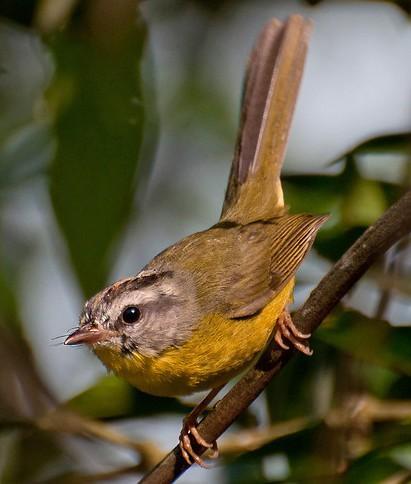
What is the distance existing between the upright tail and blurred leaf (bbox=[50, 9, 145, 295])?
1.16m

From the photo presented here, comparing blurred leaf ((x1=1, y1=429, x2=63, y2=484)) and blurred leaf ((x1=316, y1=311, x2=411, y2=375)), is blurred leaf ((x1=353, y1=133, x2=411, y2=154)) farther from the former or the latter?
blurred leaf ((x1=1, y1=429, x2=63, y2=484))

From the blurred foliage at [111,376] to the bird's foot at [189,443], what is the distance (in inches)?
3.1

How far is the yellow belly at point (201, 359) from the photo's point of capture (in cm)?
316

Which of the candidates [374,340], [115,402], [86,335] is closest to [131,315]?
[86,335]

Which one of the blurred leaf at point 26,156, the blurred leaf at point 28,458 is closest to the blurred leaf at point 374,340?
the blurred leaf at point 28,458

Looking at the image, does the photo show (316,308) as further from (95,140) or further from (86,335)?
(86,335)

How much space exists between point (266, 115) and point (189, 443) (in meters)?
1.60

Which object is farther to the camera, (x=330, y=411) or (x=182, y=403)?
(x=182, y=403)

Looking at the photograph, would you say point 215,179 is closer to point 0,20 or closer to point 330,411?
point 0,20

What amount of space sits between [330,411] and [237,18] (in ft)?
7.30

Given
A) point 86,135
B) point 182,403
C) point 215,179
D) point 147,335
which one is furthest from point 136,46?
point 215,179

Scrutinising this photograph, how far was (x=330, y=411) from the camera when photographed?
279cm

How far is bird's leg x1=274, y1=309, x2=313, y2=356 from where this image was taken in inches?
103

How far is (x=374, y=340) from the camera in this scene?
8.68 feet
